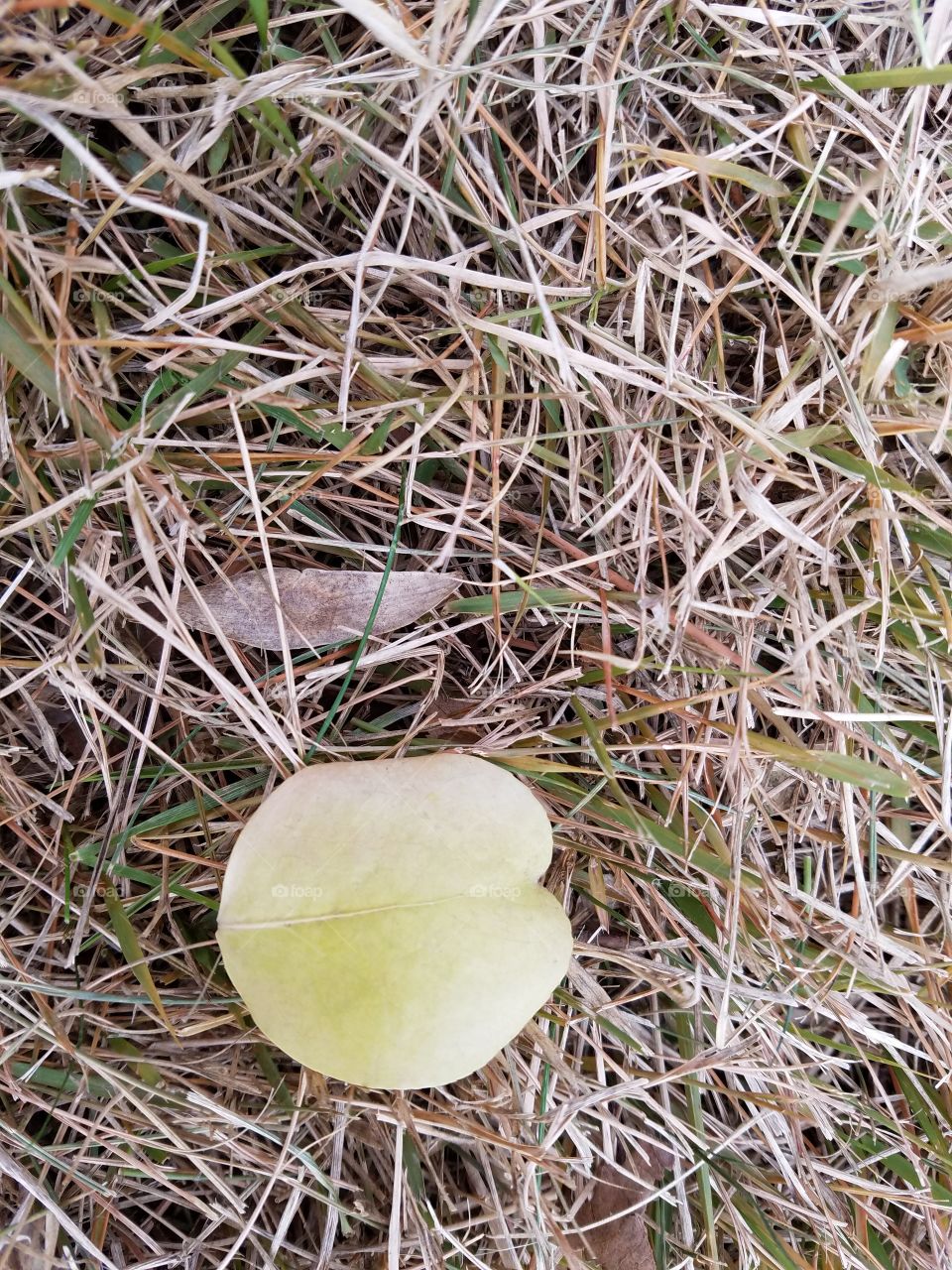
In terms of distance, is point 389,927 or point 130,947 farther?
point 130,947

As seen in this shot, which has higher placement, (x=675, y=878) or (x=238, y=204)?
(x=238, y=204)

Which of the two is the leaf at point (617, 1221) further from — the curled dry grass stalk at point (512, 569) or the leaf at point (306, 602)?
the leaf at point (306, 602)

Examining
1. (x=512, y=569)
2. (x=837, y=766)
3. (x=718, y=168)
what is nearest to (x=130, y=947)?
(x=512, y=569)

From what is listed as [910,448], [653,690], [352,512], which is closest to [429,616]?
[352,512]

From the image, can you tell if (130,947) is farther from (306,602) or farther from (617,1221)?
(617,1221)

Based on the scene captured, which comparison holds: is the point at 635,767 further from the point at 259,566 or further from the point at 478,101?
the point at 478,101
